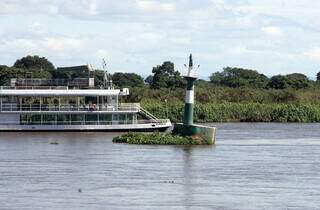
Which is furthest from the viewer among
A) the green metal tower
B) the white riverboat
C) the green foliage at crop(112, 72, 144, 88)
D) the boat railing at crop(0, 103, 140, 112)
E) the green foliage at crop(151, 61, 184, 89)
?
the green foliage at crop(112, 72, 144, 88)

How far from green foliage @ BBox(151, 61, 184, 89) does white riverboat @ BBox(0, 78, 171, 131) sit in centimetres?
4969

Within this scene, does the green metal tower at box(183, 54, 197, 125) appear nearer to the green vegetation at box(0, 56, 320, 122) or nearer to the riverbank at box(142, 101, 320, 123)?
the green vegetation at box(0, 56, 320, 122)

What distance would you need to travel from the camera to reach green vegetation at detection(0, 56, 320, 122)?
4488 inches

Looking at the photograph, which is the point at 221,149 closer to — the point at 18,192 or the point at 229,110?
Result: the point at 18,192

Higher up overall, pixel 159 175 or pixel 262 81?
pixel 262 81

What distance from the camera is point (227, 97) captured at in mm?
129625

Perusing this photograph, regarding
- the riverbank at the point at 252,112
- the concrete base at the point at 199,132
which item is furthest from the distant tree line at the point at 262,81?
the concrete base at the point at 199,132

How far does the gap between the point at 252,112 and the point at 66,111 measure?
100 ft

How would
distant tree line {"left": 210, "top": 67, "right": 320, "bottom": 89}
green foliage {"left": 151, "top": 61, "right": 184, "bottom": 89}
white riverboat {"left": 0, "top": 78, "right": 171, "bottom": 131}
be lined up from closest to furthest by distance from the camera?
white riverboat {"left": 0, "top": 78, "right": 171, "bottom": 131}
green foliage {"left": 151, "top": 61, "right": 184, "bottom": 89}
distant tree line {"left": 210, "top": 67, "right": 320, "bottom": 89}

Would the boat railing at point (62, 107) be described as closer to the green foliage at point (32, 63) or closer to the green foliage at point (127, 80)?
the green foliage at point (127, 80)

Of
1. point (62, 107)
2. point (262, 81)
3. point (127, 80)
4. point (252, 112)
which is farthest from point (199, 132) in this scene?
point (262, 81)

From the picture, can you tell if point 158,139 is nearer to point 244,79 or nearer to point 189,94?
point 189,94

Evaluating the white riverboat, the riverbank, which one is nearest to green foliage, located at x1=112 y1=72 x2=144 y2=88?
the riverbank

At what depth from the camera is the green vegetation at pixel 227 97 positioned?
4488 inches
